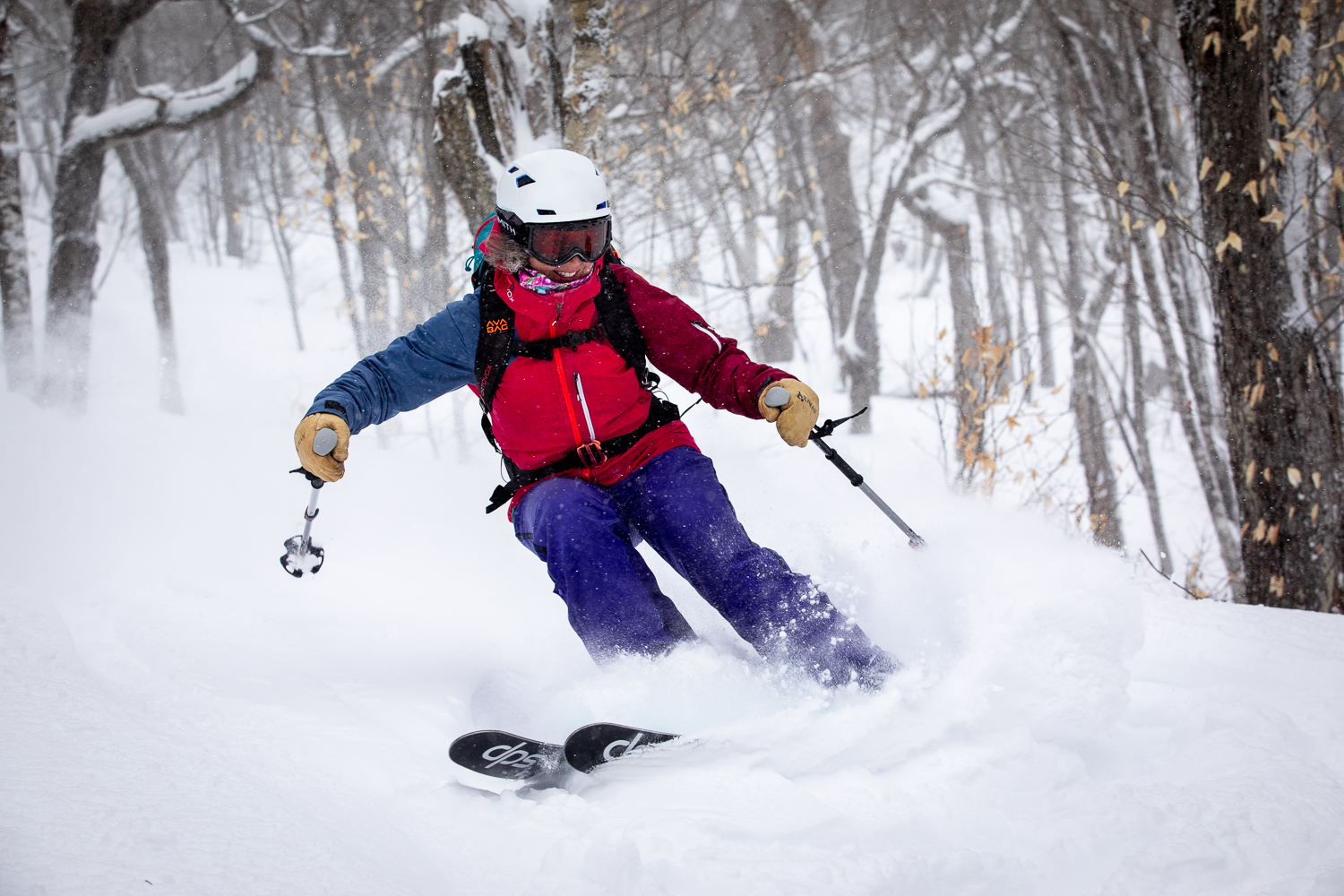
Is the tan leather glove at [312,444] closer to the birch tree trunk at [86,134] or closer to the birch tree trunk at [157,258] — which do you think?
the birch tree trunk at [86,134]

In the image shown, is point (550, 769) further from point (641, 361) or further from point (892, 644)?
point (641, 361)

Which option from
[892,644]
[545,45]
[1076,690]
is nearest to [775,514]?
[892,644]

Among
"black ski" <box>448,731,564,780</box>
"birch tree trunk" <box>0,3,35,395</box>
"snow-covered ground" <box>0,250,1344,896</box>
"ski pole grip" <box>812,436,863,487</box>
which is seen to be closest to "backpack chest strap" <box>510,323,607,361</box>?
"ski pole grip" <box>812,436,863,487</box>

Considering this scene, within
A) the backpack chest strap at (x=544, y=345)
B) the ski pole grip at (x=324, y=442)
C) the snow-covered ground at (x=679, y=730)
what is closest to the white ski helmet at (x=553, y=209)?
the backpack chest strap at (x=544, y=345)

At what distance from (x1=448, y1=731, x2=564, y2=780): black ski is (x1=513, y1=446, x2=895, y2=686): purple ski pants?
1.30 ft

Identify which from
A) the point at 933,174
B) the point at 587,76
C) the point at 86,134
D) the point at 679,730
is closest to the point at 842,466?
the point at 679,730

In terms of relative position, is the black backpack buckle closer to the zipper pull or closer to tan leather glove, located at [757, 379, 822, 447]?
the zipper pull

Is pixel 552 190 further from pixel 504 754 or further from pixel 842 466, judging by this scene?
pixel 504 754

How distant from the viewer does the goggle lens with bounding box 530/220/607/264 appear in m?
2.47

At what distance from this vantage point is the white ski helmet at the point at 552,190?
2.46 metres

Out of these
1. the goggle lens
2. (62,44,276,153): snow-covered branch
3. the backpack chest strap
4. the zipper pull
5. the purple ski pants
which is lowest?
the purple ski pants

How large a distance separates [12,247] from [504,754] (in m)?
8.07

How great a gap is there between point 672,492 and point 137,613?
202 centimetres

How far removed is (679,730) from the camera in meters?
2.07
